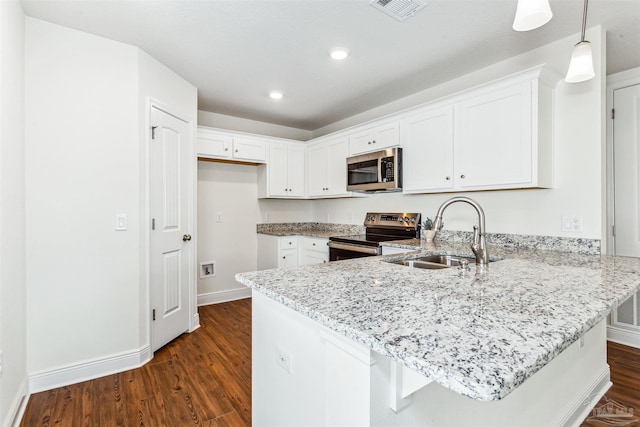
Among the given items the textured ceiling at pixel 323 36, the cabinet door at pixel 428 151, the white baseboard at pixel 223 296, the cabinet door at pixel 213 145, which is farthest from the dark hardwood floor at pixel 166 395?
the textured ceiling at pixel 323 36

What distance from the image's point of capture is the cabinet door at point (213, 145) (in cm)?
354

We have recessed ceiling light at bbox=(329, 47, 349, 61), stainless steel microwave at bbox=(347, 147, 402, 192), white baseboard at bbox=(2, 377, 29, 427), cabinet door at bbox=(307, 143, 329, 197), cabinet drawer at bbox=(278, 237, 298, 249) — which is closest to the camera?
white baseboard at bbox=(2, 377, 29, 427)

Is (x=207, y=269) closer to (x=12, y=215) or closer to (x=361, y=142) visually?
(x=12, y=215)

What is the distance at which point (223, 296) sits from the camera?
4.03m

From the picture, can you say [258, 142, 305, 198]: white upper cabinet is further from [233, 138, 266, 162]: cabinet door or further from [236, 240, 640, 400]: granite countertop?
[236, 240, 640, 400]: granite countertop

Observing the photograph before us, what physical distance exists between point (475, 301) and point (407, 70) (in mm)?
2426

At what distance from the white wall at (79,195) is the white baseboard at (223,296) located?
4.90 ft

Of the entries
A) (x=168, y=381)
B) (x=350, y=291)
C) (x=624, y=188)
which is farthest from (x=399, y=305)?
(x=624, y=188)

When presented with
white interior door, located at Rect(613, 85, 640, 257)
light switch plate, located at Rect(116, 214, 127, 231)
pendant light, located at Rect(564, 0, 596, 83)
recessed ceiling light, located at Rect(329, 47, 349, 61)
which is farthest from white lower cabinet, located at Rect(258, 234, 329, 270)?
white interior door, located at Rect(613, 85, 640, 257)

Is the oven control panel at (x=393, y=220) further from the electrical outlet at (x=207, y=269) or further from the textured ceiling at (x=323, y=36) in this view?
the electrical outlet at (x=207, y=269)

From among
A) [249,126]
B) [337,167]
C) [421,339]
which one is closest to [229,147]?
[249,126]

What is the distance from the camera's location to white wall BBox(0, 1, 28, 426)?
1.63m

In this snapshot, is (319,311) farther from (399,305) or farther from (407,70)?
(407,70)

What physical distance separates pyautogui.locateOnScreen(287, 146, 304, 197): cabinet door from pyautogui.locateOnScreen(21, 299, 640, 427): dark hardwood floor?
218 centimetres
